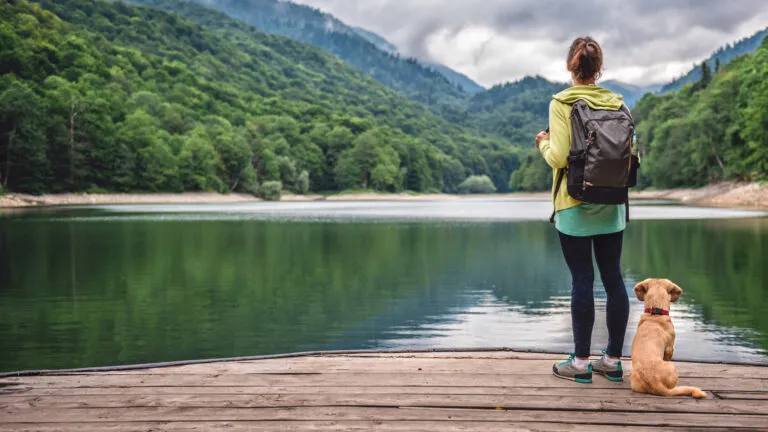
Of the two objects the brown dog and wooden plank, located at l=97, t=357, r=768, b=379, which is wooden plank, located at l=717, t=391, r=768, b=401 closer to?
the brown dog

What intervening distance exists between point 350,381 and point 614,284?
83.3 inches

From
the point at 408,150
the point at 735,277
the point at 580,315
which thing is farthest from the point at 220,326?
the point at 408,150

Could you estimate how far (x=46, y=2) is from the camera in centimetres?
19062

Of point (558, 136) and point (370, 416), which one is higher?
point (558, 136)

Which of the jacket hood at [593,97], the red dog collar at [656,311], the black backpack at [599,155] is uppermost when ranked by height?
the jacket hood at [593,97]

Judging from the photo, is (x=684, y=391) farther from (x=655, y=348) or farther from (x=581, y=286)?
(x=581, y=286)

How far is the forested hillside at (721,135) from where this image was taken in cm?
6694

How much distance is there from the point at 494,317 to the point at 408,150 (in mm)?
164357

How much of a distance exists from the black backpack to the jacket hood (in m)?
0.06

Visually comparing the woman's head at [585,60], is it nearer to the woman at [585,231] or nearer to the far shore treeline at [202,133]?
the woman at [585,231]

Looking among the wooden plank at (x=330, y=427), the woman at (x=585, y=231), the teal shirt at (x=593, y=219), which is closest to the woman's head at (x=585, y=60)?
the woman at (x=585, y=231)

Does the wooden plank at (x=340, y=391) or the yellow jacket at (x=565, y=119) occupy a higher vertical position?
the yellow jacket at (x=565, y=119)

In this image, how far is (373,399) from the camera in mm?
4273

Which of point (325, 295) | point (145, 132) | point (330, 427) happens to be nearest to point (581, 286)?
point (330, 427)
